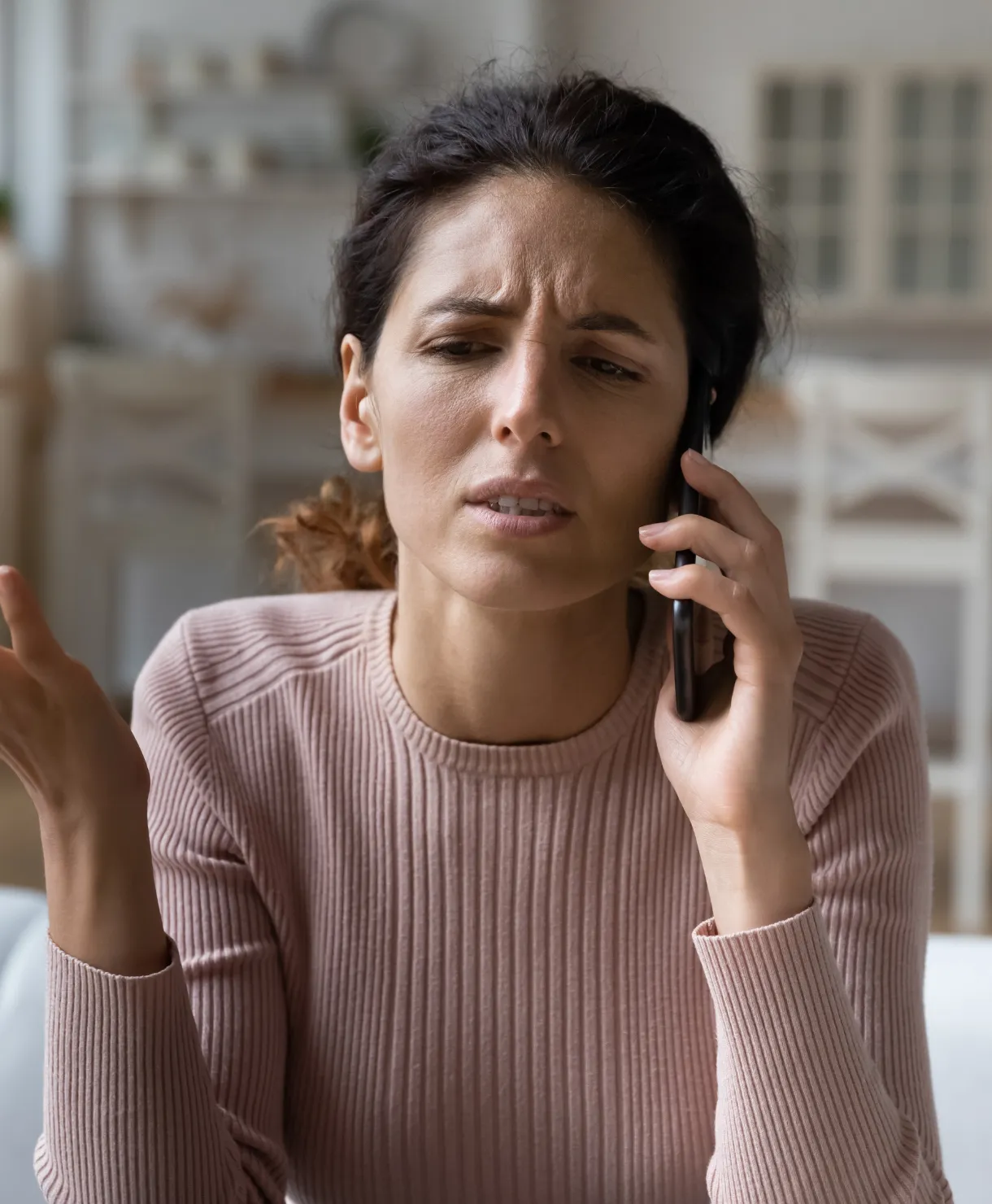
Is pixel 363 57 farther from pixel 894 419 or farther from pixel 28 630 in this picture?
pixel 28 630

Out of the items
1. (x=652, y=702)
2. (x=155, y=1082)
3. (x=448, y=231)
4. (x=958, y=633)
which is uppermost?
(x=448, y=231)

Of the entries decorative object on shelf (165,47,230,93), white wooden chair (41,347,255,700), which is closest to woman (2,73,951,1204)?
white wooden chair (41,347,255,700)

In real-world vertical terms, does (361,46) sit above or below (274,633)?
above

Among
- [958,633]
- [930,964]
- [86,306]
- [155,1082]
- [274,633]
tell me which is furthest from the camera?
[86,306]

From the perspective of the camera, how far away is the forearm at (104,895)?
0.84m

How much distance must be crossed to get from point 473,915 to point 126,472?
337 centimetres

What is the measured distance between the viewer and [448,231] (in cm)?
96

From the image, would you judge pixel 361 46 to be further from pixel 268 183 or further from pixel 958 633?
pixel 958 633

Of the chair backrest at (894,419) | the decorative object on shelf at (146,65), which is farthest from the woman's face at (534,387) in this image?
the decorative object on shelf at (146,65)

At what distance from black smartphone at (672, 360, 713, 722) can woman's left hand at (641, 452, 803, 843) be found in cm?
1

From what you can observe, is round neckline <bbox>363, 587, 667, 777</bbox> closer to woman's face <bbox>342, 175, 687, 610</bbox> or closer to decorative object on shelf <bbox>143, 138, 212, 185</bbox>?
woman's face <bbox>342, 175, 687, 610</bbox>

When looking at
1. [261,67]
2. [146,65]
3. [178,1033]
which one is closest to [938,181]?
[261,67]

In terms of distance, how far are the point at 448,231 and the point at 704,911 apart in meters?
0.49

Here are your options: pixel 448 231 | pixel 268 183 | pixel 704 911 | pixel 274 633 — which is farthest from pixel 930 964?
pixel 268 183
